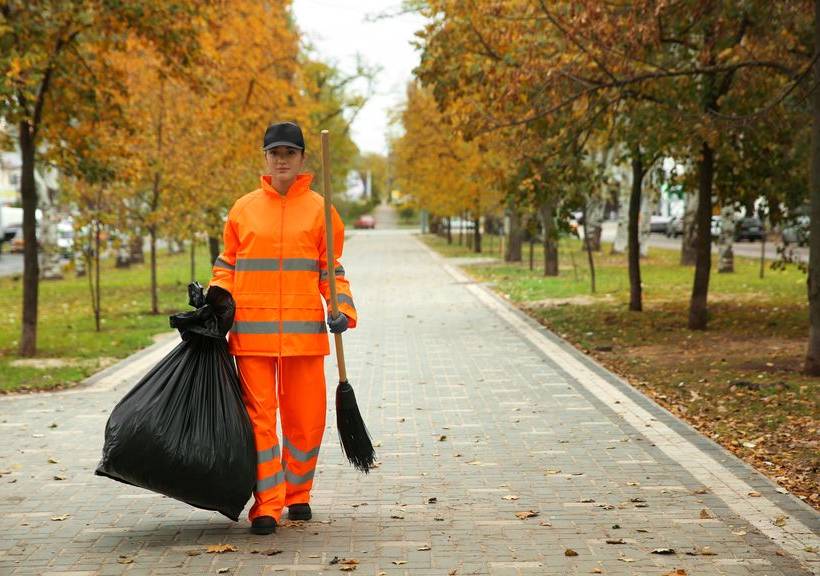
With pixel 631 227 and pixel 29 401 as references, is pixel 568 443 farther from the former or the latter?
pixel 631 227

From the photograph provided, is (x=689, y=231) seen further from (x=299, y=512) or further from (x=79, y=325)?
(x=299, y=512)

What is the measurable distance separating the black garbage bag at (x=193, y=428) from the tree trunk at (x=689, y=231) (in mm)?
24264

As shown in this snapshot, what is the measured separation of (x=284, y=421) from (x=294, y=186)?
3.71 ft

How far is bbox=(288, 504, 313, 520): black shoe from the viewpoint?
19.0ft

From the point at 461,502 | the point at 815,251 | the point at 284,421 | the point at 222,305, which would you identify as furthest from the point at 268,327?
the point at 815,251

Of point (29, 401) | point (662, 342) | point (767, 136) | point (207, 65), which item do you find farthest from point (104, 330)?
point (767, 136)

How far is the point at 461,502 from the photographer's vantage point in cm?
623

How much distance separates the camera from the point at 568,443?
7.85 metres

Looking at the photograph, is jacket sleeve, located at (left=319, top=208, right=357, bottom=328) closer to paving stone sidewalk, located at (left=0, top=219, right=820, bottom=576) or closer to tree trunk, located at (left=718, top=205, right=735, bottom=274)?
paving stone sidewalk, located at (left=0, top=219, right=820, bottom=576)

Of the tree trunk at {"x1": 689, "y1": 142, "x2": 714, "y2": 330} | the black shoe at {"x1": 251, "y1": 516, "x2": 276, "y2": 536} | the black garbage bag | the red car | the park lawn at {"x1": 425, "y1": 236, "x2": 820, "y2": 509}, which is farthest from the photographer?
the red car

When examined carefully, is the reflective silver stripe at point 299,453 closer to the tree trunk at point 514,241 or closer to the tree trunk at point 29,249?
the tree trunk at point 29,249

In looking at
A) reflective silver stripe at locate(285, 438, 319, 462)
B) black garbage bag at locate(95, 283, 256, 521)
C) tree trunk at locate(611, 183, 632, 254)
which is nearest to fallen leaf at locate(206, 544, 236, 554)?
black garbage bag at locate(95, 283, 256, 521)

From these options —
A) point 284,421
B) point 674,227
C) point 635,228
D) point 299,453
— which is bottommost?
point 674,227

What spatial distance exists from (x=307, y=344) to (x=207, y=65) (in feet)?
28.3
